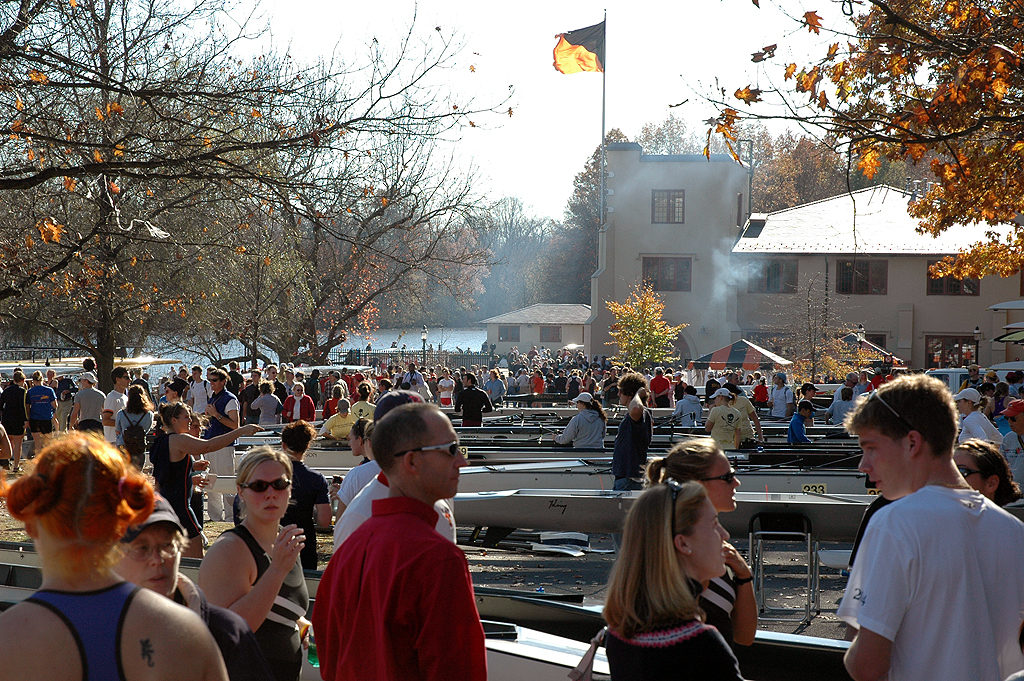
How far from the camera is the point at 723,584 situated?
11.6 ft

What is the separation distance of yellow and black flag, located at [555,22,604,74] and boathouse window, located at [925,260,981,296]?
18217mm

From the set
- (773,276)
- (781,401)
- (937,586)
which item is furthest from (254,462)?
(773,276)

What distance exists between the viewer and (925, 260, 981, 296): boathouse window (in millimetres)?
46031

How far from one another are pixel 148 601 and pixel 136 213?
2112 centimetres

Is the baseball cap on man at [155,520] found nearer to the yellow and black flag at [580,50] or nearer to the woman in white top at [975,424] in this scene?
the woman in white top at [975,424]

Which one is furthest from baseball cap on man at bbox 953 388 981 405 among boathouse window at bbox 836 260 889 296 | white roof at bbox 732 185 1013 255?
boathouse window at bbox 836 260 889 296

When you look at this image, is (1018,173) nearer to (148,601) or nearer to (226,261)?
(148,601)

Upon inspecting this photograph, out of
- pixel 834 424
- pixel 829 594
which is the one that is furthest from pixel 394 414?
pixel 834 424

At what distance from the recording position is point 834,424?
1991 cm

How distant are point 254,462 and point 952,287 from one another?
4717 cm

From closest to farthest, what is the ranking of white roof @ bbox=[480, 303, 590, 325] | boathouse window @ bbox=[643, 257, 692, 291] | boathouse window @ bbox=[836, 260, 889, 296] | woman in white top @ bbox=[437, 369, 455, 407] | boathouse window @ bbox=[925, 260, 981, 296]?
woman in white top @ bbox=[437, 369, 455, 407], boathouse window @ bbox=[925, 260, 981, 296], boathouse window @ bbox=[836, 260, 889, 296], boathouse window @ bbox=[643, 257, 692, 291], white roof @ bbox=[480, 303, 590, 325]

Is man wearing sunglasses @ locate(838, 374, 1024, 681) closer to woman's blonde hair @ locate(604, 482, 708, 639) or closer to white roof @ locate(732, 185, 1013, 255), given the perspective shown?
woman's blonde hair @ locate(604, 482, 708, 639)

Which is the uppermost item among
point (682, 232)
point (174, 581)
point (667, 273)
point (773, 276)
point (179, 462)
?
point (682, 232)

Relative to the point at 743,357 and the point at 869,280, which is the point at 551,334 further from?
the point at 743,357
